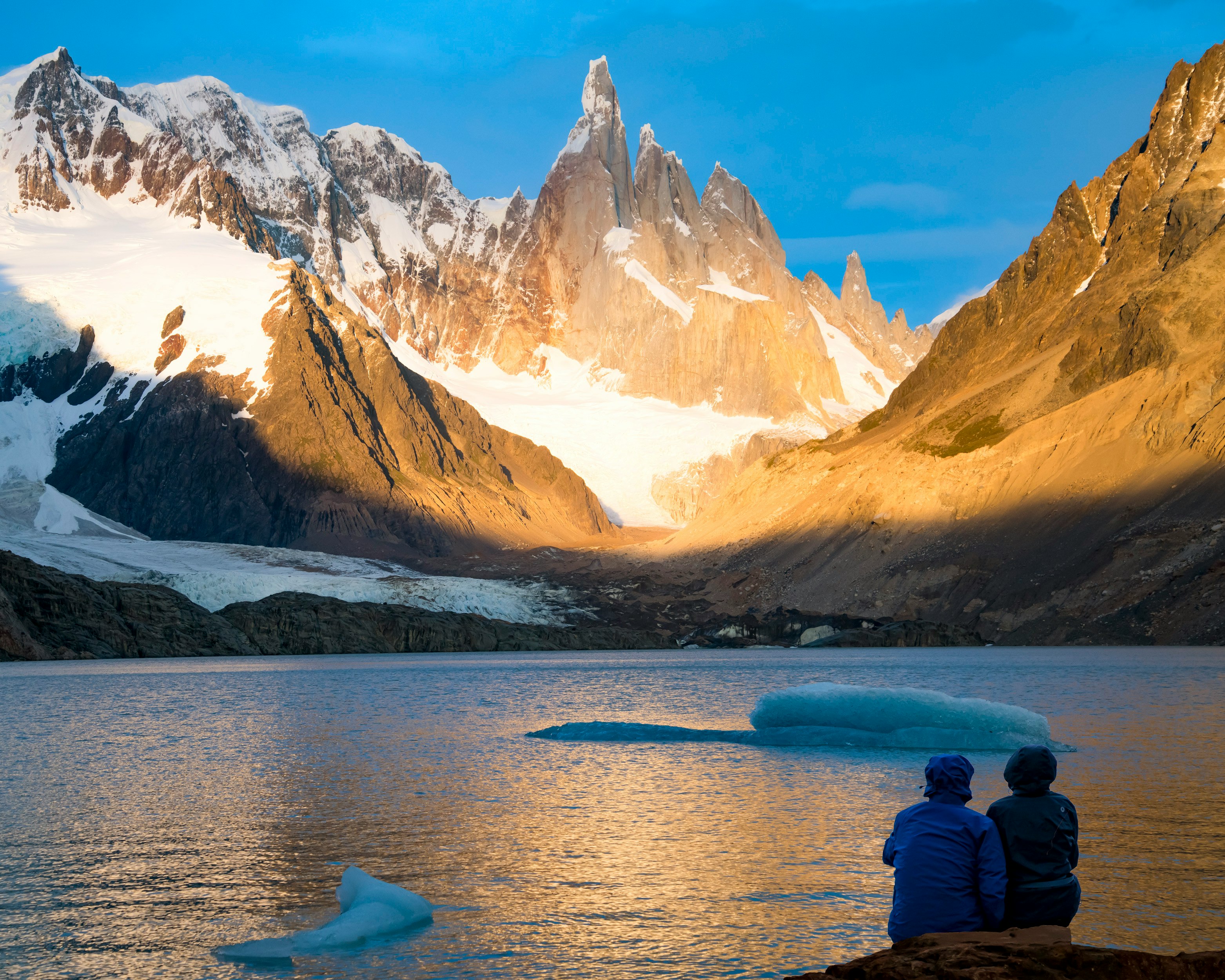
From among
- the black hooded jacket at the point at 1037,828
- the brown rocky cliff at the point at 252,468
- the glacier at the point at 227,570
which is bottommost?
the black hooded jacket at the point at 1037,828

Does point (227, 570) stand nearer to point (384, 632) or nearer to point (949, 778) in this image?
point (384, 632)

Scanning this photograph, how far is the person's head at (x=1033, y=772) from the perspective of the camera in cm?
874

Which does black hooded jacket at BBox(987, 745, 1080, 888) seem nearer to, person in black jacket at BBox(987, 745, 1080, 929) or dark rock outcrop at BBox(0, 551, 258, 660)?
person in black jacket at BBox(987, 745, 1080, 929)

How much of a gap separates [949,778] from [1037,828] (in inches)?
26.8

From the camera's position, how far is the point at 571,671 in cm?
6756

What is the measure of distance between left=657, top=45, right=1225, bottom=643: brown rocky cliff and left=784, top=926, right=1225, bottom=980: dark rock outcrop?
247 feet

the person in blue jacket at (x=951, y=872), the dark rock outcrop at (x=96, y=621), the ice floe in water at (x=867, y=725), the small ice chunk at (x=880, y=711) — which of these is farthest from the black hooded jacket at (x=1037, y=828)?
the dark rock outcrop at (x=96, y=621)

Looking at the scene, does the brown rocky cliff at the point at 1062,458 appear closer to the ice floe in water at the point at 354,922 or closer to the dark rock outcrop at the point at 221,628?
the dark rock outcrop at the point at 221,628

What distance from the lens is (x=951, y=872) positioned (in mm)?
8664

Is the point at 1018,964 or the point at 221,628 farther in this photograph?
the point at 221,628

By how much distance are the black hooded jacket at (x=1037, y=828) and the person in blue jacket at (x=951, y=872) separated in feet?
0.42

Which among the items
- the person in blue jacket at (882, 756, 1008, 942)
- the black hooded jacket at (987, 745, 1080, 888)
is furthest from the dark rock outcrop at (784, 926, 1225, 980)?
the black hooded jacket at (987, 745, 1080, 888)

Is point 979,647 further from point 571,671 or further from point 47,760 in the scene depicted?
point 47,760

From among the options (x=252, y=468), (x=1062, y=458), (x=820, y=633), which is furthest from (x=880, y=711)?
(x=252, y=468)
